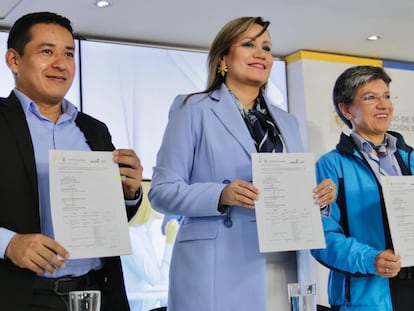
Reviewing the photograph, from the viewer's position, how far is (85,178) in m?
1.93

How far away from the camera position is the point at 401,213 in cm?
249

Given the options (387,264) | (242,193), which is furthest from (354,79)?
(242,193)

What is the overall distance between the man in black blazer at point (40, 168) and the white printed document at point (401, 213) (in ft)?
2.86

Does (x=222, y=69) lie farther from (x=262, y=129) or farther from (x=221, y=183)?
(x=221, y=183)

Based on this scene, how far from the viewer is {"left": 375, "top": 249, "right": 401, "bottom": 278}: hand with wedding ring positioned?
246 centimetres

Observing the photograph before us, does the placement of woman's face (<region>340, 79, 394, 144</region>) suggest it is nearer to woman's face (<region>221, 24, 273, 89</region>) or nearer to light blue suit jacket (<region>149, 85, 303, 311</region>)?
woman's face (<region>221, 24, 273, 89</region>)

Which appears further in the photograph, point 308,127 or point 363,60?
point 363,60

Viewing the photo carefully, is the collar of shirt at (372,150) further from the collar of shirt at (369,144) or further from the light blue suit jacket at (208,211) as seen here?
the light blue suit jacket at (208,211)

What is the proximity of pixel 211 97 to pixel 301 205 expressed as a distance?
0.50 m

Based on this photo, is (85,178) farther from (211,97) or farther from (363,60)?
(363,60)

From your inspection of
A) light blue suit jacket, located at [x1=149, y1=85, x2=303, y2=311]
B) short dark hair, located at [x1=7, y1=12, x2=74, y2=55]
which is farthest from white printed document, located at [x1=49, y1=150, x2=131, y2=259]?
short dark hair, located at [x1=7, y1=12, x2=74, y2=55]

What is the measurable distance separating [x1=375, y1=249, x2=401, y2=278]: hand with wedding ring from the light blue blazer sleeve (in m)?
0.55

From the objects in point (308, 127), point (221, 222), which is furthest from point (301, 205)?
point (308, 127)

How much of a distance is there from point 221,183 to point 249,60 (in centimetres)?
45
